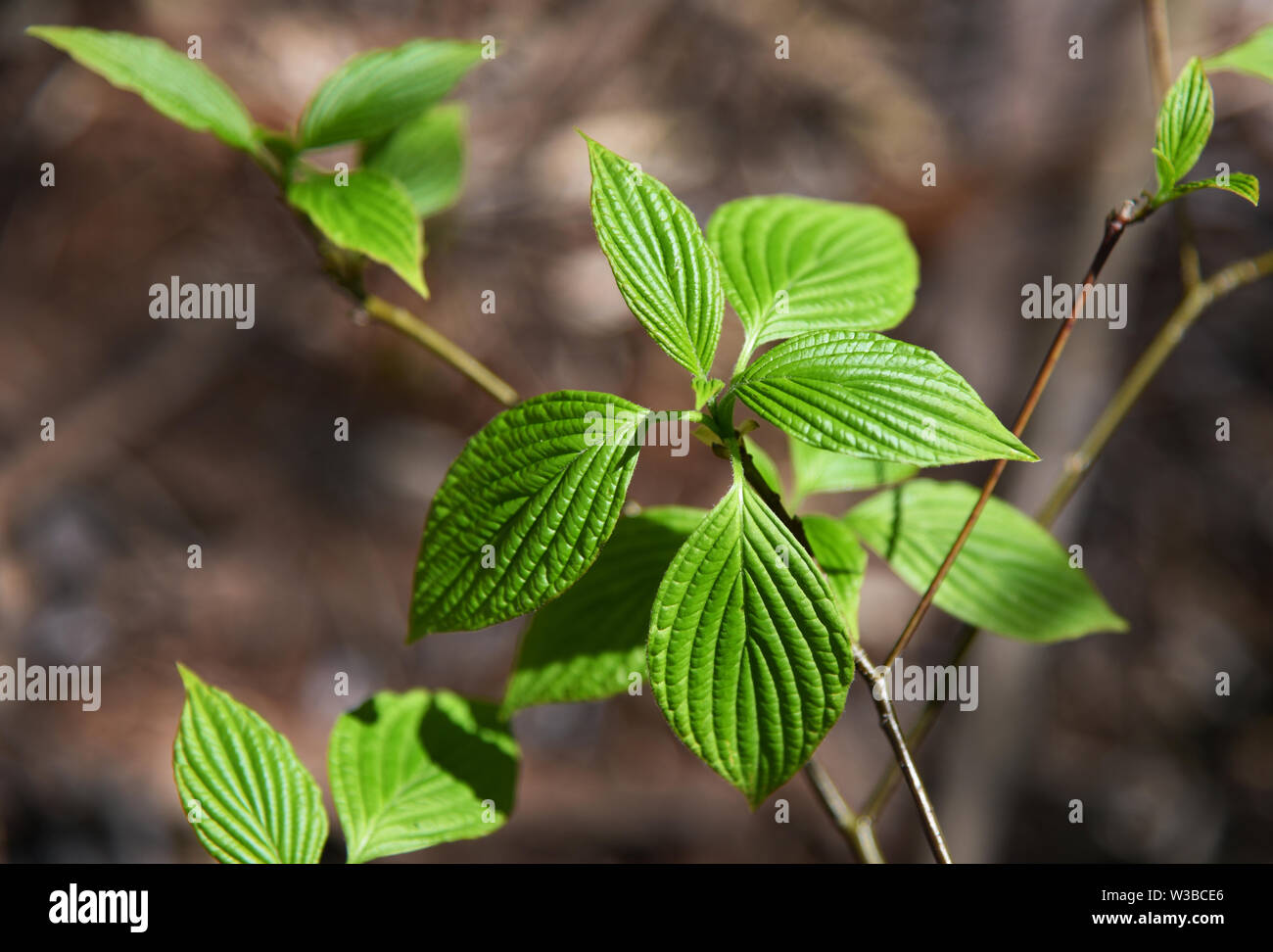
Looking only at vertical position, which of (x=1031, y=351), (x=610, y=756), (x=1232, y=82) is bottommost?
(x=610, y=756)

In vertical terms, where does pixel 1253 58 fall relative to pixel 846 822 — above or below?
Answer: above

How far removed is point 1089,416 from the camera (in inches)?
98.6

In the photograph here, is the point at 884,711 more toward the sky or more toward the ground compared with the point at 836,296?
more toward the ground

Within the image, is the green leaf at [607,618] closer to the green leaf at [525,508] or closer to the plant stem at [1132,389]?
the green leaf at [525,508]

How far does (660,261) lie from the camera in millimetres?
806

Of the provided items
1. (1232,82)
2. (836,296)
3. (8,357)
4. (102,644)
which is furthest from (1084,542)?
(8,357)

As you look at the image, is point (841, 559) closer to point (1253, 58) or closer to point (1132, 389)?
point (1132, 389)

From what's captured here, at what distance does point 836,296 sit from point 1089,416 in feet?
6.03

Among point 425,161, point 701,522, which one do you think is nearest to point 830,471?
point 701,522

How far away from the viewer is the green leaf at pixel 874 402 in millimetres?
685

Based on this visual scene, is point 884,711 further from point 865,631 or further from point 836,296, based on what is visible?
point 865,631

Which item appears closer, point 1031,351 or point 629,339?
point 1031,351

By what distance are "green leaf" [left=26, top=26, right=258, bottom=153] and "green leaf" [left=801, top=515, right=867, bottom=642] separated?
0.77 m

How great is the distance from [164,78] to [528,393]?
187cm
